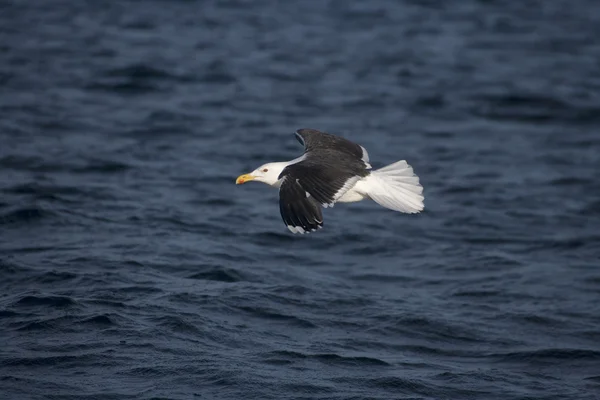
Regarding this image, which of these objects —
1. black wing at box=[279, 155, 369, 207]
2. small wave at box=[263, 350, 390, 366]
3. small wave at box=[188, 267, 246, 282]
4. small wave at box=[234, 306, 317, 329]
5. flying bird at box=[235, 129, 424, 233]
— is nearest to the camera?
flying bird at box=[235, 129, 424, 233]

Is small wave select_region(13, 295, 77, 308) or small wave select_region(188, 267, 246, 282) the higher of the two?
small wave select_region(13, 295, 77, 308)

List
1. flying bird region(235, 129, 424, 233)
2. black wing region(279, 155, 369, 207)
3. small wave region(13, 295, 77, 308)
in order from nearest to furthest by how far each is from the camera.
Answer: flying bird region(235, 129, 424, 233) < black wing region(279, 155, 369, 207) < small wave region(13, 295, 77, 308)

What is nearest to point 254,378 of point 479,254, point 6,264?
point 6,264

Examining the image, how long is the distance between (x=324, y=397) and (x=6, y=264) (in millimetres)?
4061

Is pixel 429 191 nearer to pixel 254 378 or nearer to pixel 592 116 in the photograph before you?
pixel 592 116

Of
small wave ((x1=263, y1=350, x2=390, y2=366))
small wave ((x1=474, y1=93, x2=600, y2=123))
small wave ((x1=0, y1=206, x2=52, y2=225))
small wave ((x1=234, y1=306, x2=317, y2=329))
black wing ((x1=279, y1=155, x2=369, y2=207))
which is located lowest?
small wave ((x1=263, y1=350, x2=390, y2=366))

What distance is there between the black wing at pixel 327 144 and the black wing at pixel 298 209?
1.62m

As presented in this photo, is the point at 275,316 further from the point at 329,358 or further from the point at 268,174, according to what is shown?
the point at 268,174

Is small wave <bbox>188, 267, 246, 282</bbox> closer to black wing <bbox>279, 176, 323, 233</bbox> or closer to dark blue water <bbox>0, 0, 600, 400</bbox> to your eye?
dark blue water <bbox>0, 0, 600, 400</bbox>

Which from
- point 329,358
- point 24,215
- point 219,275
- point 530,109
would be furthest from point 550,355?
point 530,109

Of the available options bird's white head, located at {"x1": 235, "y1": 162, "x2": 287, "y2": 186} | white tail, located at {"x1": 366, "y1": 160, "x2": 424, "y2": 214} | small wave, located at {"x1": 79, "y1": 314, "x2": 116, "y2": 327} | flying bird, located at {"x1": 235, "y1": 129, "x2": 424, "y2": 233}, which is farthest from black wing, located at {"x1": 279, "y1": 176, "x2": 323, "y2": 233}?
small wave, located at {"x1": 79, "y1": 314, "x2": 116, "y2": 327}

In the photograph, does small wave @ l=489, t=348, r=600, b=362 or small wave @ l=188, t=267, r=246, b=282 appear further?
small wave @ l=188, t=267, r=246, b=282

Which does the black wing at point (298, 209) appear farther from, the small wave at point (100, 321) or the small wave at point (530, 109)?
the small wave at point (530, 109)

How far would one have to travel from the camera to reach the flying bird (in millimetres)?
8773
